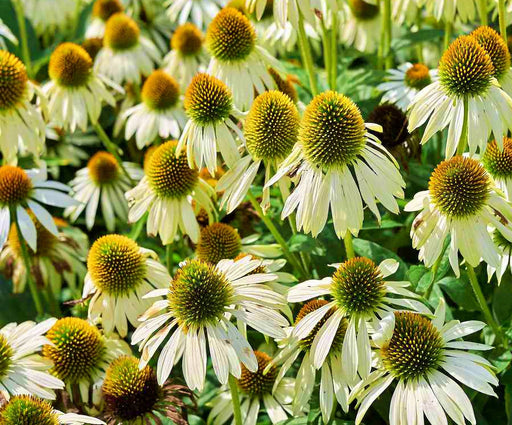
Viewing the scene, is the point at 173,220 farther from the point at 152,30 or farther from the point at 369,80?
the point at 152,30

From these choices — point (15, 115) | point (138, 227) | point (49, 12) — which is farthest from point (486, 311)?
point (49, 12)

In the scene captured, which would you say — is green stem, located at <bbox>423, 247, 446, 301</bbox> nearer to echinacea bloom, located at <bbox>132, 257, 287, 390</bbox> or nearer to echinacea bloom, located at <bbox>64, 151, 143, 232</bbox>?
echinacea bloom, located at <bbox>132, 257, 287, 390</bbox>

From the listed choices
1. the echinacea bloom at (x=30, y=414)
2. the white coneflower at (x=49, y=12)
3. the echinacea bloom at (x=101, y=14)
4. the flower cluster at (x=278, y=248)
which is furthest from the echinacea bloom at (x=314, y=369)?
the white coneflower at (x=49, y=12)

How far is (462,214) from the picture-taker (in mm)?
1577

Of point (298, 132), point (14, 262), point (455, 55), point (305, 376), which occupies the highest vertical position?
point (455, 55)

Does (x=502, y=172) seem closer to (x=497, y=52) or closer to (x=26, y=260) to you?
(x=497, y=52)

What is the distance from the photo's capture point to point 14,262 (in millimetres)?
2355

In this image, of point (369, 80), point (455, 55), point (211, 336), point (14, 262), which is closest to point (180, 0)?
point (369, 80)

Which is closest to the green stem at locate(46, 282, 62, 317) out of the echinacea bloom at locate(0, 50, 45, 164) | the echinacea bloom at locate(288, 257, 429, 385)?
the echinacea bloom at locate(0, 50, 45, 164)

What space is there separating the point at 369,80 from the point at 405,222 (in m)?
0.59

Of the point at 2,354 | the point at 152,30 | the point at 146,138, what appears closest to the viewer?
the point at 2,354

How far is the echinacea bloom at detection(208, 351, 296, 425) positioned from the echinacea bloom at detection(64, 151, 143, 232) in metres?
0.94

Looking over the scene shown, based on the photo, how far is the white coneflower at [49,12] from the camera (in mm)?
3369

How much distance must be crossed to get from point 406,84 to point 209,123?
2.39 feet
